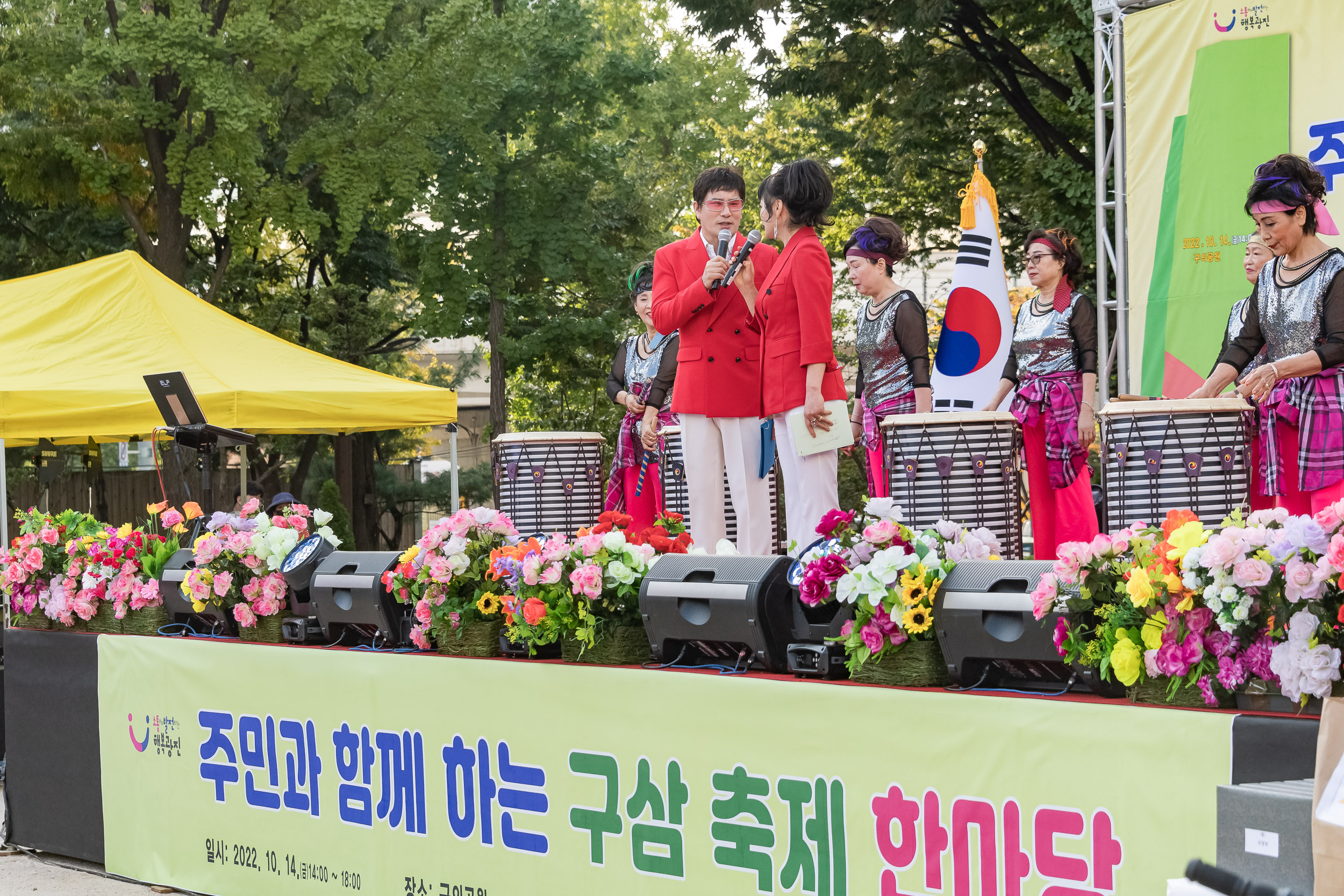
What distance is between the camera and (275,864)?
3.70m

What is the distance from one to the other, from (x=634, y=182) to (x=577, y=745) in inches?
672

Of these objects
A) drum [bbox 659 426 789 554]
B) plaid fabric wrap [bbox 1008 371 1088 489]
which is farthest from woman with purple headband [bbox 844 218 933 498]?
drum [bbox 659 426 789 554]

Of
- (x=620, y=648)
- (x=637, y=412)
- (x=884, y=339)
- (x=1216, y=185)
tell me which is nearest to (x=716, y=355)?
(x=884, y=339)

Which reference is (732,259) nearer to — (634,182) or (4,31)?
(4,31)

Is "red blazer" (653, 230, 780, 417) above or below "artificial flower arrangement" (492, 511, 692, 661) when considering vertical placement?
above

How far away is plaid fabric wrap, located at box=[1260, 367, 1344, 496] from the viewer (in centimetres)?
356

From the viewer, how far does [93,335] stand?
8648 mm

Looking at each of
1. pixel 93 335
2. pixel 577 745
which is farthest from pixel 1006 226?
pixel 577 745

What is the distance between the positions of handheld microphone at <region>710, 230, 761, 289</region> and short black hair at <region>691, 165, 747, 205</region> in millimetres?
356

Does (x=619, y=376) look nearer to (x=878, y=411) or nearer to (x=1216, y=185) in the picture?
(x=878, y=411)

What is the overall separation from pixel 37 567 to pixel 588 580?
8.36 feet

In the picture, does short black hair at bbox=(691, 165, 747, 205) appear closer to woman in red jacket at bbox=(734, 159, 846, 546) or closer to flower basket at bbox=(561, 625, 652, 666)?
woman in red jacket at bbox=(734, 159, 846, 546)

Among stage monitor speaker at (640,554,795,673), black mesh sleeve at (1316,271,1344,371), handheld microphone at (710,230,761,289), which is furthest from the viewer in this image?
handheld microphone at (710,230,761,289)

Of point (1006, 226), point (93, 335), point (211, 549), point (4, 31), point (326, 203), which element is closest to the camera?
point (211, 549)
